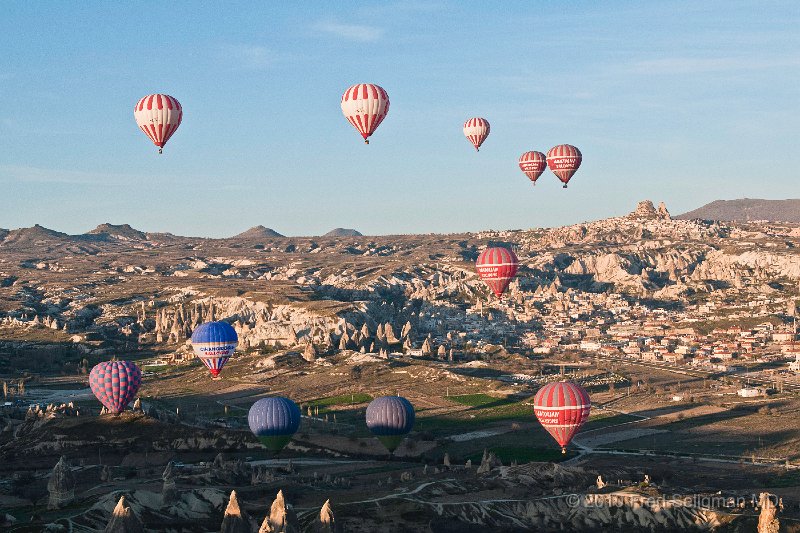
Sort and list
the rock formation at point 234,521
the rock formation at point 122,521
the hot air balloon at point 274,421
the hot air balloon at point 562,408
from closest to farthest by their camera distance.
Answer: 1. the rock formation at point 122,521
2. the rock formation at point 234,521
3. the hot air balloon at point 562,408
4. the hot air balloon at point 274,421

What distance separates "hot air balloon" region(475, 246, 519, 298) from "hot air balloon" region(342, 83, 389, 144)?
3092 cm

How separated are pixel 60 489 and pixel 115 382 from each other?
43021 mm

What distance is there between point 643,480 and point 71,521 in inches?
2099

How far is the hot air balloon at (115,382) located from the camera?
139250mm

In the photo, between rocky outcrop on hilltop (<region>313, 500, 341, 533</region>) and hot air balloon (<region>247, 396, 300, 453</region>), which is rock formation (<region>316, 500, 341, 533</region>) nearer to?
rocky outcrop on hilltop (<region>313, 500, 341, 533</region>)

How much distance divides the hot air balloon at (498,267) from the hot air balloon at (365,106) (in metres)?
30.9

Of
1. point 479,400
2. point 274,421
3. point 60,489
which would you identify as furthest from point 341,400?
point 60,489

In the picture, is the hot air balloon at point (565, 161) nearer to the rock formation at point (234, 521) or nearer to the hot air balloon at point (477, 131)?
the hot air balloon at point (477, 131)

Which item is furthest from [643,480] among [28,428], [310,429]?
[28,428]

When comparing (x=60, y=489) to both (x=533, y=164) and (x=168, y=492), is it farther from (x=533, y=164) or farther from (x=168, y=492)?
(x=533, y=164)

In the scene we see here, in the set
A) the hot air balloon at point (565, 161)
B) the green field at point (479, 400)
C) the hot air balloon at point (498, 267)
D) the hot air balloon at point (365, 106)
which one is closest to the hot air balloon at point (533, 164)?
the hot air balloon at point (565, 161)

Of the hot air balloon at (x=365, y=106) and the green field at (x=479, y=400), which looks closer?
the hot air balloon at (x=365, y=106)

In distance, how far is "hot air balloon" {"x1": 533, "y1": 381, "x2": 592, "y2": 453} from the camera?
118m

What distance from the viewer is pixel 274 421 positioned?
404ft
